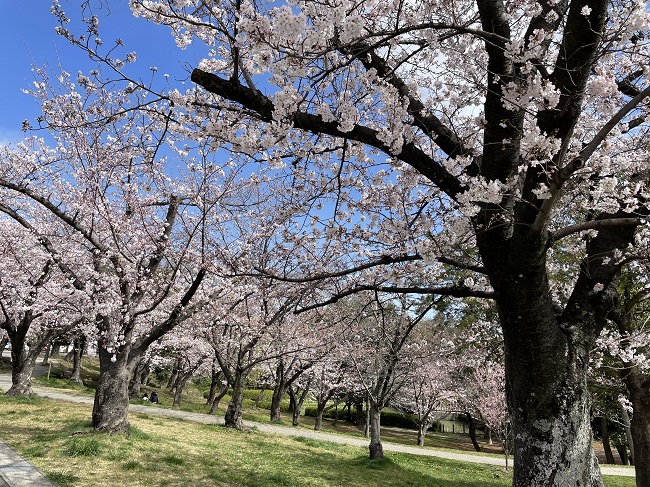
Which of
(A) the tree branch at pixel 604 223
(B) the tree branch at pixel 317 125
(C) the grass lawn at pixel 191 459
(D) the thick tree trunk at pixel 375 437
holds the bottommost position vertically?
(C) the grass lawn at pixel 191 459

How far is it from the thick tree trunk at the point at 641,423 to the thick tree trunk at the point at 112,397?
36.6 feet

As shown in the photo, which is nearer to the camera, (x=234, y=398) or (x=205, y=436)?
(x=205, y=436)

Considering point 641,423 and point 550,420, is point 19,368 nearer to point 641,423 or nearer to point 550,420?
point 550,420

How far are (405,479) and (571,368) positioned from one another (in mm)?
8532

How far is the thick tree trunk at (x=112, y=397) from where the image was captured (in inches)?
379

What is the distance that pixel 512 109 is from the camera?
11.4 feet

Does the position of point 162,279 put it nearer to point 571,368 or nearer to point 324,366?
point 571,368

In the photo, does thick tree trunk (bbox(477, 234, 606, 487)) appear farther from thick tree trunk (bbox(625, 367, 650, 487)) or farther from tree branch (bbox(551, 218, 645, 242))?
thick tree trunk (bbox(625, 367, 650, 487))

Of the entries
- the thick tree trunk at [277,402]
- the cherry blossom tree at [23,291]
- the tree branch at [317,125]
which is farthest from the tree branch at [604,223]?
the thick tree trunk at [277,402]

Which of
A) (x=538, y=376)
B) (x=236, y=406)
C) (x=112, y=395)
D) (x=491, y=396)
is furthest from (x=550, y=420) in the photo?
(x=491, y=396)

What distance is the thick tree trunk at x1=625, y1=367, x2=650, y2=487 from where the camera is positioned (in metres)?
9.24

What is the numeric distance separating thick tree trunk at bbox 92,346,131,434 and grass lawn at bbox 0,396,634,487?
336mm

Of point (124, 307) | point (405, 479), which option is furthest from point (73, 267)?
point (405, 479)

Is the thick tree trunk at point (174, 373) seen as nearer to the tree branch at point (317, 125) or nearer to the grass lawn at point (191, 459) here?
the grass lawn at point (191, 459)
